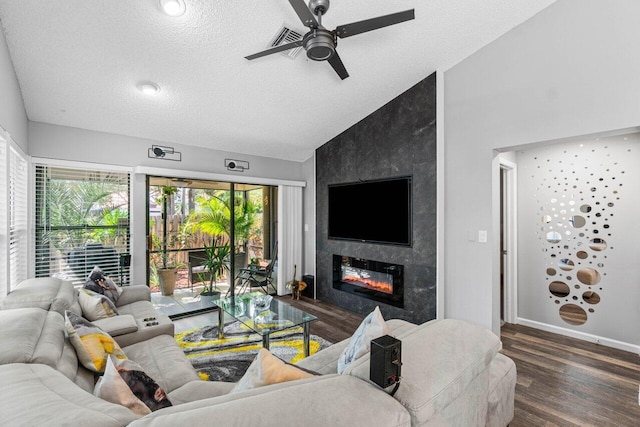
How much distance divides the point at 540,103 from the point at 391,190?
1727mm

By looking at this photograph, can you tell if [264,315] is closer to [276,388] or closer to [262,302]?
[262,302]

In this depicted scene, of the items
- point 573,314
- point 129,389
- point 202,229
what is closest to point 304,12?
point 129,389

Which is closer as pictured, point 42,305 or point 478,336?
point 478,336

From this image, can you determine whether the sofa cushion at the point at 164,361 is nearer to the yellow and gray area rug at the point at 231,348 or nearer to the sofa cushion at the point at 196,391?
the sofa cushion at the point at 196,391

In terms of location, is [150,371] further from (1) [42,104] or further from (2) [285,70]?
(1) [42,104]

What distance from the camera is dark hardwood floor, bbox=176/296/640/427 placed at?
2148 mm

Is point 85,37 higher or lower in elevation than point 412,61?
lower

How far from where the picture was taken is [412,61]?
3.26 metres

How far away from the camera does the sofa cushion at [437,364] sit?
1041 millimetres

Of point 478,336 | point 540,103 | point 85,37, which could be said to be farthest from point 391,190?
point 85,37

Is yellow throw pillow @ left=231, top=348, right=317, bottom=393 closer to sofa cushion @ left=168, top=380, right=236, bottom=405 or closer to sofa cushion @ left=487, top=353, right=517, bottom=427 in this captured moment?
sofa cushion @ left=168, top=380, right=236, bottom=405

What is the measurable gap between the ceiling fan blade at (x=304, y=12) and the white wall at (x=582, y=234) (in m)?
2.69

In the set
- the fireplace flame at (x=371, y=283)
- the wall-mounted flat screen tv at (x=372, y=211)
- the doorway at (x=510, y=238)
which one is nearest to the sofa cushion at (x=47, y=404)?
the wall-mounted flat screen tv at (x=372, y=211)

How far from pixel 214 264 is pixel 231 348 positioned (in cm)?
181
